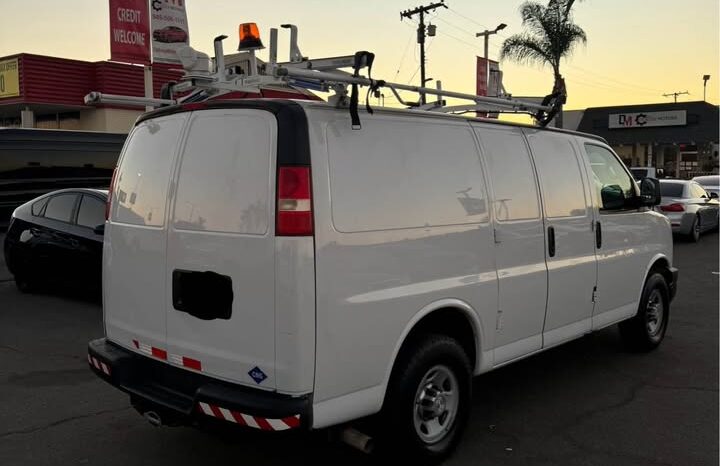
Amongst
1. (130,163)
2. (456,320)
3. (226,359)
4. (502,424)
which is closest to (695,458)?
(502,424)

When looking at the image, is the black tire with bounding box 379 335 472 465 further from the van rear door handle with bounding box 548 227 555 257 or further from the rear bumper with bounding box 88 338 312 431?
the van rear door handle with bounding box 548 227 555 257

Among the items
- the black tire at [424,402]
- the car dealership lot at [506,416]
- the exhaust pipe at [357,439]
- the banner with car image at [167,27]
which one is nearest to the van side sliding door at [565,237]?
the car dealership lot at [506,416]

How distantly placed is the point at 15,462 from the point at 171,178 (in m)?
1.92

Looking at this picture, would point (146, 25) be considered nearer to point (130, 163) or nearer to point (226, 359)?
point (130, 163)

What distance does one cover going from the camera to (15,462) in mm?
3871

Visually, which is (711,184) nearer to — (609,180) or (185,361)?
(609,180)

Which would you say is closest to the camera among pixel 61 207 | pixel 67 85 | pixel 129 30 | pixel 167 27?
pixel 61 207

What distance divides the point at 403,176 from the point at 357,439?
1.40 meters

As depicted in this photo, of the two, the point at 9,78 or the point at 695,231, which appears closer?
the point at 695,231

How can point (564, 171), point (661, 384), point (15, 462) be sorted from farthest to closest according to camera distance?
point (661, 384)
point (564, 171)
point (15, 462)

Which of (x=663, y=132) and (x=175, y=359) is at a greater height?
(x=663, y=132)

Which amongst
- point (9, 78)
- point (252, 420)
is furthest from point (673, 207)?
point (9, 78)

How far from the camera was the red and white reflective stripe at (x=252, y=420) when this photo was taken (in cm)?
303

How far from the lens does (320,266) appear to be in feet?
10.2
